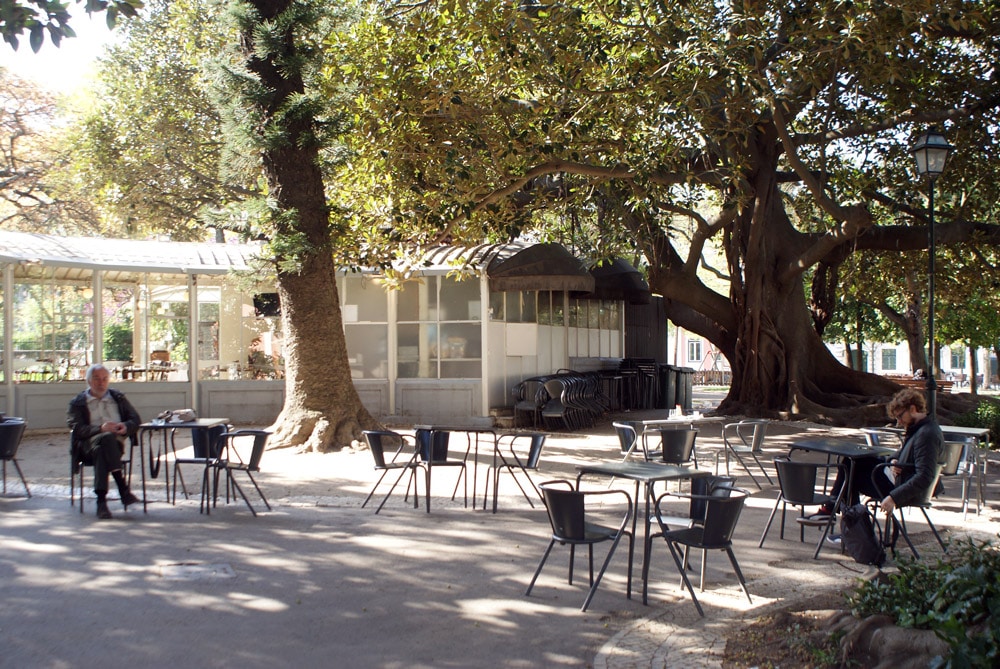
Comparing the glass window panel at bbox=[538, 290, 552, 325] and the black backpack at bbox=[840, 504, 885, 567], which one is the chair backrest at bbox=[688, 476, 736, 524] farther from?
the glass window panel at bbox=[538, 290, 552, 325]

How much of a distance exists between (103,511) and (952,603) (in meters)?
7.20

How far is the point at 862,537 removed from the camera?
685 centimetres

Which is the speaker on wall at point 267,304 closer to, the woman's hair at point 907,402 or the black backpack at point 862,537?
the woman's hair at point 907,402

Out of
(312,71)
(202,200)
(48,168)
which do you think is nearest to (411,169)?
(312,71)

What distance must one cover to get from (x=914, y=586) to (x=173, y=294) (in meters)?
16.1

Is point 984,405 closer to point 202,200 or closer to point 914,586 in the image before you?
point 914,586

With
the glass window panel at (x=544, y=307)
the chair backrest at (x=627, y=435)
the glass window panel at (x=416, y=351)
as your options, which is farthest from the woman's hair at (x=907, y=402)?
the glass window panel at (x=544, y=307)

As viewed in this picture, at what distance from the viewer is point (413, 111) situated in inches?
472

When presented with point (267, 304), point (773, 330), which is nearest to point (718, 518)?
point (773, 330)

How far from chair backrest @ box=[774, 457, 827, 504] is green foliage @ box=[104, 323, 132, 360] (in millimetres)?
14001

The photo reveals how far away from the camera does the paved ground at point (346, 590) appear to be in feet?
16.6

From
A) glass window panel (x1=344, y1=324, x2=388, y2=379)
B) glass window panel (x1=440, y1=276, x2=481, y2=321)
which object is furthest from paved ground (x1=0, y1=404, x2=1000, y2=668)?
glass window panel (x1=344, y1=324, x2=388, y2=379)

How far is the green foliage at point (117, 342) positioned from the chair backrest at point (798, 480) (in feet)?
45.9

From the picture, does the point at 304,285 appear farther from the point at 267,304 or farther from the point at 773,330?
the point at 773,330
